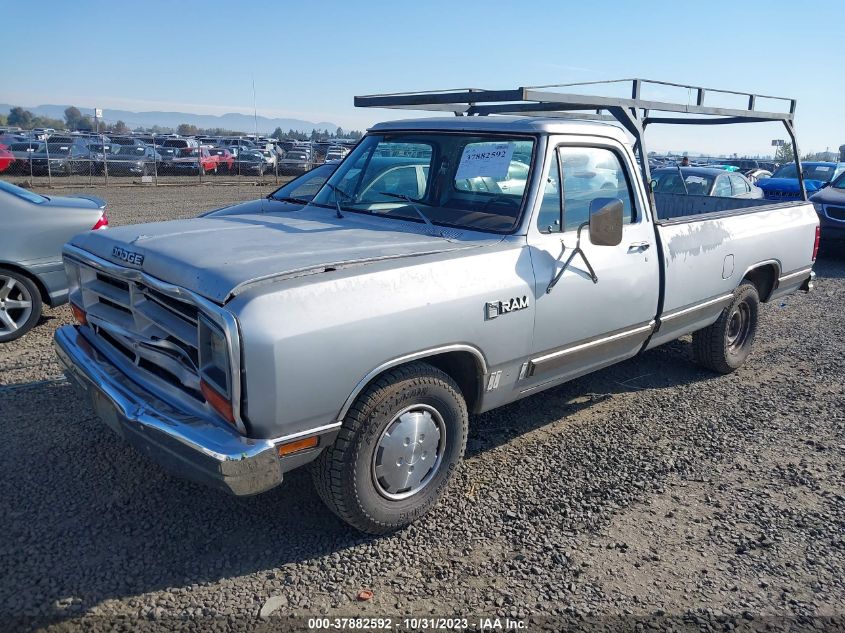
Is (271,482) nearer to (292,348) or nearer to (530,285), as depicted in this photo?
(292,348)

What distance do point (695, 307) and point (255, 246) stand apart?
333 cm

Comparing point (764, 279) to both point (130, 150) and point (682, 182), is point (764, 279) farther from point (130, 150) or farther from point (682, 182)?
point (130, 150)

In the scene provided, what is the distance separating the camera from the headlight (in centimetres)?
279

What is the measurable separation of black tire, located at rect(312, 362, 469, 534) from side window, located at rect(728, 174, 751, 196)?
913 centimetres

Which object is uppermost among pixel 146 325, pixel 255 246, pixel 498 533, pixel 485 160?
pixel 485 160

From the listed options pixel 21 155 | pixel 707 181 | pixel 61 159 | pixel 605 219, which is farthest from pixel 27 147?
pixel 605 219

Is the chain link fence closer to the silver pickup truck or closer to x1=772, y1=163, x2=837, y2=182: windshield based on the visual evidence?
x1=772, y1=163, x2=837, y2=182: windshield

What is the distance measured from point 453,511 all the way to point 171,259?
1.94m

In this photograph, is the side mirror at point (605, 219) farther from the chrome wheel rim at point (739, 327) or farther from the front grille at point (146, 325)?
the chrome wheel rim at point (739, 327)

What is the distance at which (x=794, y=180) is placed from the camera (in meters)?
15.4

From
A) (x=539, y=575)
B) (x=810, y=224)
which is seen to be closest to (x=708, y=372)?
(x=810, y=224)

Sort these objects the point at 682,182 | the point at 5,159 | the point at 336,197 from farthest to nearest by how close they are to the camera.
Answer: the point at 5,159
the point at 682,182
the point at 336,197

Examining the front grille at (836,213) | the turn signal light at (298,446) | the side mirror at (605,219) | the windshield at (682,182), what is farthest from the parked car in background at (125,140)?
the turn signal light at (298,446)

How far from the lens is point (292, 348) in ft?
9.11
